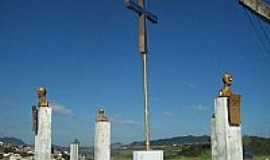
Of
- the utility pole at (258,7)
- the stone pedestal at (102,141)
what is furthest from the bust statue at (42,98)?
the utility pole at (258,7)

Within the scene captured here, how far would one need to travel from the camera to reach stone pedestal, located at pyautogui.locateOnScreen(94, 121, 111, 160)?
877 cm

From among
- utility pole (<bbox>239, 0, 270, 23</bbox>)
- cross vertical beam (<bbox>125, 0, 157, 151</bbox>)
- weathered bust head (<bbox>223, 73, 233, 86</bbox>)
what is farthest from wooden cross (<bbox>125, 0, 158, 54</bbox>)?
utility pole (<bbox>239, 0, 270, 23</bbox>)

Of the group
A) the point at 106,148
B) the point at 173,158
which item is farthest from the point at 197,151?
the point at 106,148

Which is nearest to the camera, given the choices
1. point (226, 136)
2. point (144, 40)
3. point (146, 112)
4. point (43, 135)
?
point (226, 136)

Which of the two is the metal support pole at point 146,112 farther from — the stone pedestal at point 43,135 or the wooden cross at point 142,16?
the stone pedestal at point 43,135

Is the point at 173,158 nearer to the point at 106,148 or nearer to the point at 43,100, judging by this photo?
the point at 106,148

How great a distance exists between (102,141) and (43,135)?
1555 mm

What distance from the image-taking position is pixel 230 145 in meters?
5.67

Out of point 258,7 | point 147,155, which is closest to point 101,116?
point 147,155

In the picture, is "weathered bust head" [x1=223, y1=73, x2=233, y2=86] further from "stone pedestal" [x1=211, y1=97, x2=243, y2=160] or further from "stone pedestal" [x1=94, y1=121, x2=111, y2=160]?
"stone pedestal" [x1=94, y1=121, x2=111, y2=160]

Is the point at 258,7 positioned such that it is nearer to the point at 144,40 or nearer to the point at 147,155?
the point at 144,40

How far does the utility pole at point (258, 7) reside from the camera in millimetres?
11477

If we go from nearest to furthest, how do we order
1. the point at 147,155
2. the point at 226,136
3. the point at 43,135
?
the point at 226,136 < the point at 147,155 < the point at 43,135

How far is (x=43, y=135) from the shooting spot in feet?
24.7
